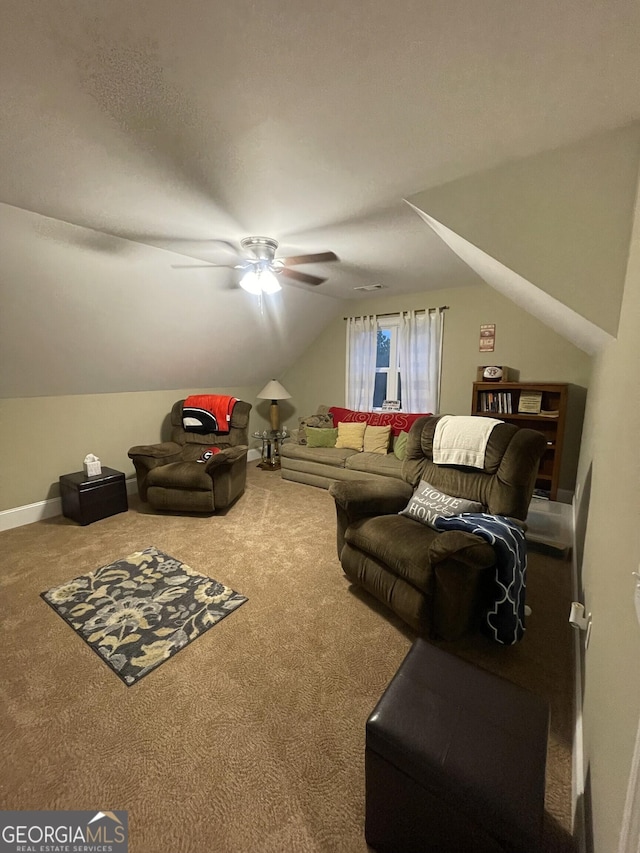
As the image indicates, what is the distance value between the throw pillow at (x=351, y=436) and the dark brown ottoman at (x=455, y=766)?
3152 mm

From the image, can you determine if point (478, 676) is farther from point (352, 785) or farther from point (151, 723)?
point (151, 723)

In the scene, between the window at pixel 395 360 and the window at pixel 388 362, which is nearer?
the window at pixel 395 360

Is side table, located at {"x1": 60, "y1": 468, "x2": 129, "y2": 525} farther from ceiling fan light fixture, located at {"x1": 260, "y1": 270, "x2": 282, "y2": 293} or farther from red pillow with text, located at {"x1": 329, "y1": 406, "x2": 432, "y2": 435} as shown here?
red pillow with text, located at {"x1": 329, "y1": 406, "x2": 432, "y2": 435}

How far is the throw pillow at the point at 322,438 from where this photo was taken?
14.4ft

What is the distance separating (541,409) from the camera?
11.3 ft

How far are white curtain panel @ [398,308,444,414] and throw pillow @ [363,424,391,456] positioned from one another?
586 millimetres

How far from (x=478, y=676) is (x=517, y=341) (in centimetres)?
348

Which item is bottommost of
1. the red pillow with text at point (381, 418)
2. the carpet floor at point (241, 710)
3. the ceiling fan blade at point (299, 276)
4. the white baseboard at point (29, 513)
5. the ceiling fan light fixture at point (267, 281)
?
the carpet floor at point (241, 710)

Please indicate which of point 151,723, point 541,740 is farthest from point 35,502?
point 541,740

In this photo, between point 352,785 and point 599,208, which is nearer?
point 352,785

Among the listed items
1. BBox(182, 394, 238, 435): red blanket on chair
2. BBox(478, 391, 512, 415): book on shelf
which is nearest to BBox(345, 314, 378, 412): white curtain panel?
BBox(478, 391, 512, 415): book on shelf

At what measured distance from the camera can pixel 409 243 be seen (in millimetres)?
2516

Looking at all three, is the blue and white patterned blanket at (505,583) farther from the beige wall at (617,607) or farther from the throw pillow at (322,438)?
the throw pillow at (322,438)

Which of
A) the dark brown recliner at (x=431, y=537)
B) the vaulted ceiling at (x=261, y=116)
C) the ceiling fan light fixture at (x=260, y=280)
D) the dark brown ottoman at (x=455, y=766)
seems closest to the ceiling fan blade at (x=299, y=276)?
the vaulted ceiling at (x=261, y=116)
